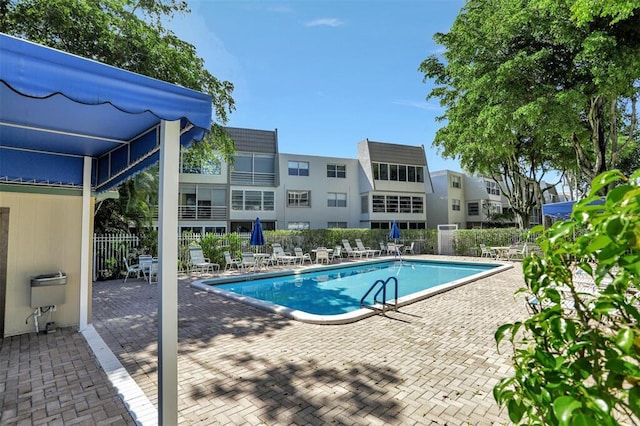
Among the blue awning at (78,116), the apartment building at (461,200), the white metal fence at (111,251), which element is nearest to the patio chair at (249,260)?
the white metal fence at (111,251)

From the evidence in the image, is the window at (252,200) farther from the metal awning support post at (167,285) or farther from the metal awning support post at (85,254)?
the metal awning support post at (167,285)

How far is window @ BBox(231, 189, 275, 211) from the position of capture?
25.8 metres

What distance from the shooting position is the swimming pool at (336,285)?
8023 mm

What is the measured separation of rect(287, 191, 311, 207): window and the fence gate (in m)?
11.1

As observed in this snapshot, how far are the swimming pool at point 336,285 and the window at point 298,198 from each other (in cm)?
1117

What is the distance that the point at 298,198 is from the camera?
1098 inches

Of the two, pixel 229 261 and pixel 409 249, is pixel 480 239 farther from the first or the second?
pixel 229 261

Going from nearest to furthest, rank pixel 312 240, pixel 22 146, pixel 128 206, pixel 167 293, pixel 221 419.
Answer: pixel 167 293 < pixel 221 419 < pixel 22 146 < pixel 128 206 < pixel 312 240

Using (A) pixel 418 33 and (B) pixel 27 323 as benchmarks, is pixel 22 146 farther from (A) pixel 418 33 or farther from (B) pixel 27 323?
(A) pixel 418 33

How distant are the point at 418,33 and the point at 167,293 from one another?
53.7ft

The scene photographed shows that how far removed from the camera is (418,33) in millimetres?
15195

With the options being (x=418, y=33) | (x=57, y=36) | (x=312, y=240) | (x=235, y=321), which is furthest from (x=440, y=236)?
(x=57, y=36)

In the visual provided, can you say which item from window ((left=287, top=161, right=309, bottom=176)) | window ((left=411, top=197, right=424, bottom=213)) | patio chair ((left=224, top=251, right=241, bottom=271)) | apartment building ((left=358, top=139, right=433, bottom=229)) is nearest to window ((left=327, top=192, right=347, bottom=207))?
apartment building ((left=358, top=139, right=433, bottom=229))

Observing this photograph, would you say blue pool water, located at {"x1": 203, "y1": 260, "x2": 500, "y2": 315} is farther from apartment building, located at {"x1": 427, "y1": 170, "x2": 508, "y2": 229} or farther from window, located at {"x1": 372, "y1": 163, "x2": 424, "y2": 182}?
apartment building, located at {"x1": 427, "y1": 170, "x2": 508, "y2": 229}
